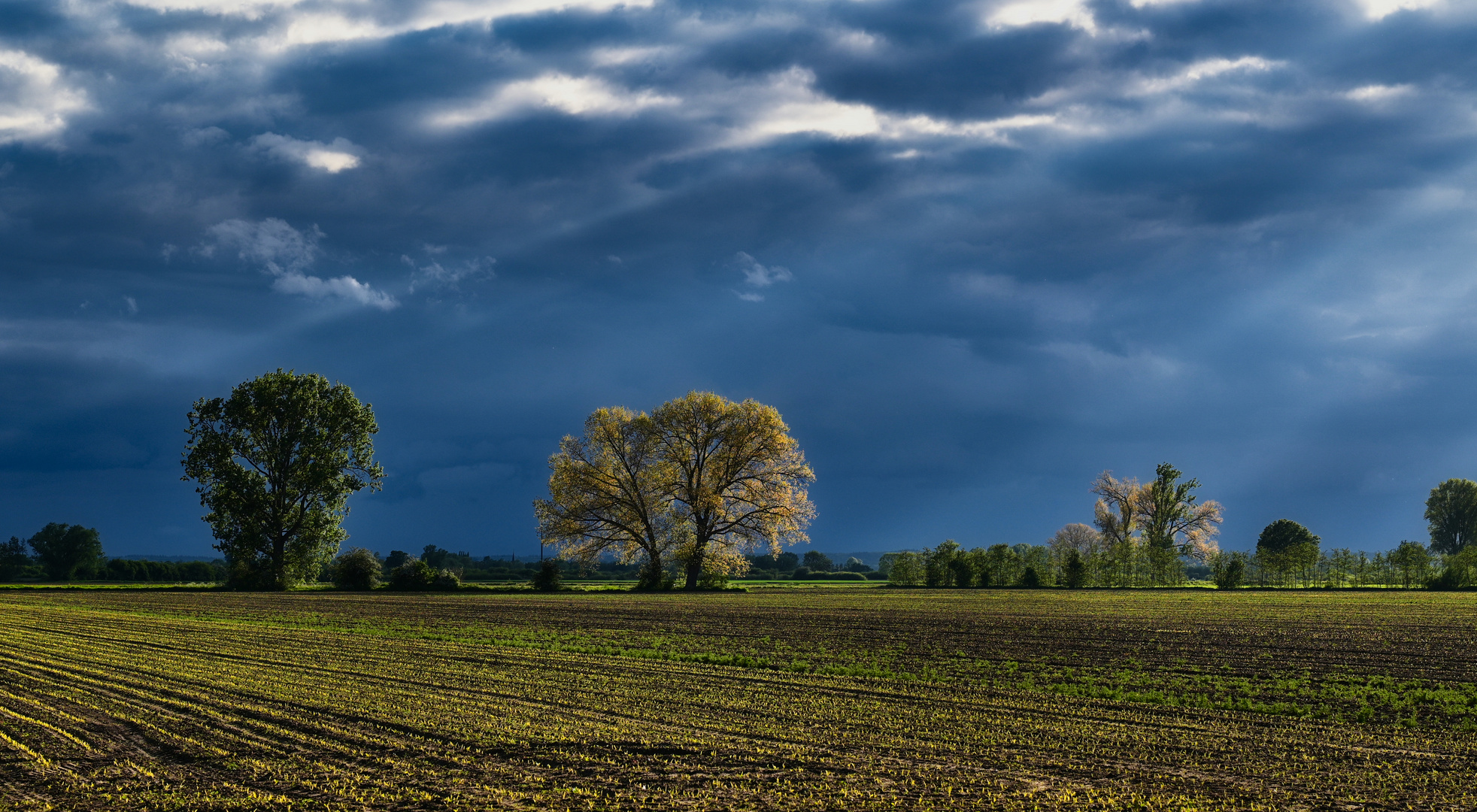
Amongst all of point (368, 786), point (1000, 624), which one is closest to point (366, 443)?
point (1000, 624)

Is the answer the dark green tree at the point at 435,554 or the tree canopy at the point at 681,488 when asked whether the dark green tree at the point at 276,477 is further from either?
the dark green tree at the point at 435,554

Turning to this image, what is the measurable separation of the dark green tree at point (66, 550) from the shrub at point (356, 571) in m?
64.4

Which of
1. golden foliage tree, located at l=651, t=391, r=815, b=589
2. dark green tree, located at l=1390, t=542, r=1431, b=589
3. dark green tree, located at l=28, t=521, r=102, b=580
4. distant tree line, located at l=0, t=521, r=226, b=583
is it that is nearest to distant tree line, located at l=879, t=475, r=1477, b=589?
dark green tree, located at l=1390, t=542, r=1431, b=589

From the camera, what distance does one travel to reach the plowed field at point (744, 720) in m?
9.20

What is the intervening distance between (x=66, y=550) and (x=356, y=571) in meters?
67.6

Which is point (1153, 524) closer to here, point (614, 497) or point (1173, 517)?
point (1173, 517)

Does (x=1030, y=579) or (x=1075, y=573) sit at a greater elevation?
(x=1075, y=573)

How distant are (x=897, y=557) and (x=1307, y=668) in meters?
63.6

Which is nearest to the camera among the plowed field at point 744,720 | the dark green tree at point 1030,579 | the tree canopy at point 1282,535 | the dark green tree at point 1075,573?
the plowed field at point 744,720

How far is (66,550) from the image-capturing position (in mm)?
109250

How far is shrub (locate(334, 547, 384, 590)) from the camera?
6831cm

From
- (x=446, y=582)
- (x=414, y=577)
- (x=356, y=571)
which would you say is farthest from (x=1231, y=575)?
(x=356, y=571)

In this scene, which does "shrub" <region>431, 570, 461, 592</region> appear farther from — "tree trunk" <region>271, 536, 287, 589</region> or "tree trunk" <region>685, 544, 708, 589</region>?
"tree trunk" <region>685, 544, 708, 589</region>

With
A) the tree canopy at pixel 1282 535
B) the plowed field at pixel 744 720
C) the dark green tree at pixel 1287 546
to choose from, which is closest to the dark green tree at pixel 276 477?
the plowed field at pixel 744 720
